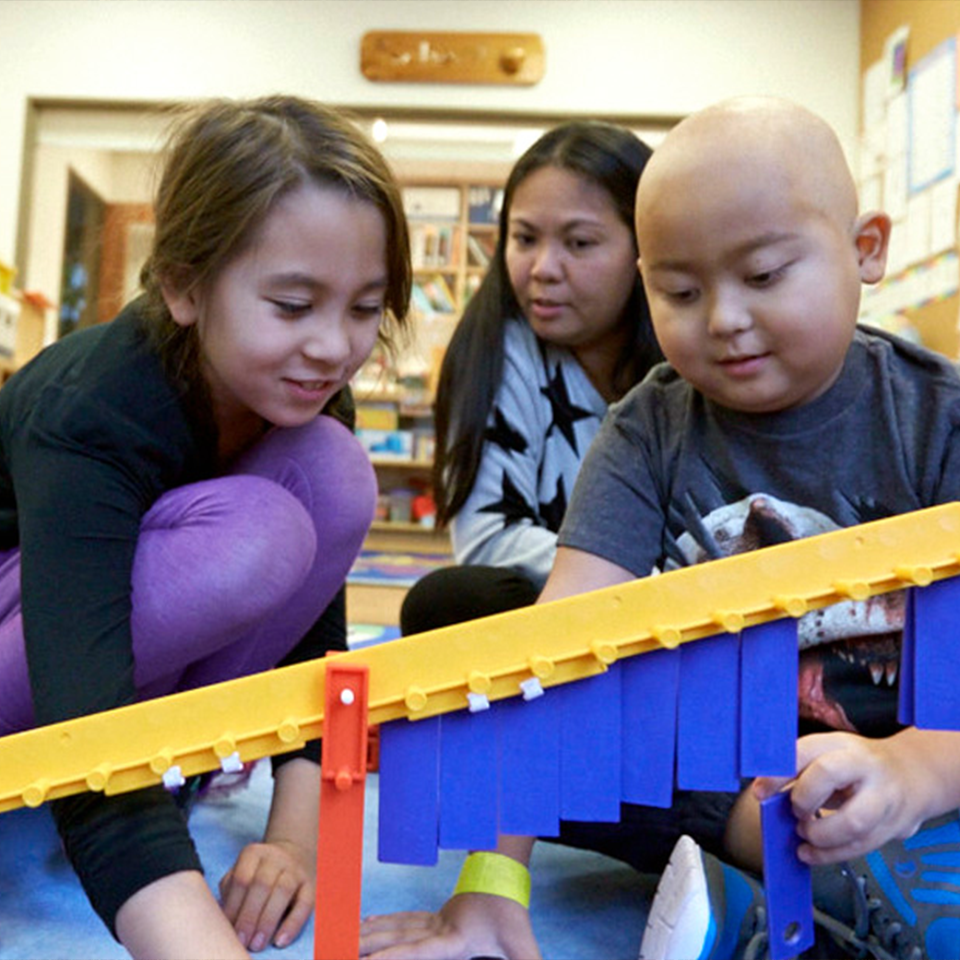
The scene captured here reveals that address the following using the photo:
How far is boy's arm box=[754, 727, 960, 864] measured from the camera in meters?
0.50

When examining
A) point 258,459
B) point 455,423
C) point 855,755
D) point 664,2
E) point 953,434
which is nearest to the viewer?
point 855,755

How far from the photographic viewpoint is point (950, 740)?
23.1 inches

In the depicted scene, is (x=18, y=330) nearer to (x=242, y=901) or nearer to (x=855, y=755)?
(x=242, y=901)

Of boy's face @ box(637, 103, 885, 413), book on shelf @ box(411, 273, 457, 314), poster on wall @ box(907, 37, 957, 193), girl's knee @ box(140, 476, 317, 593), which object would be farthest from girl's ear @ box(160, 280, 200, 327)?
book on shelf @ box(411, 273, 457, 314)

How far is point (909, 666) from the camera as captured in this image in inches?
18.1

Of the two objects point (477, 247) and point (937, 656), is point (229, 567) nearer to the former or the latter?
point (937, 656)

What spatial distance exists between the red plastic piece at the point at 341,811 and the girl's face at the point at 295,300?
12.4 inches

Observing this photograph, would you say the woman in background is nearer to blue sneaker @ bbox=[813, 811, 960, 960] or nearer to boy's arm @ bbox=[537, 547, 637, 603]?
boy's arm @ bbox=[537, 547, 637, 603]

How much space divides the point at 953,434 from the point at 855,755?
0.81 feet

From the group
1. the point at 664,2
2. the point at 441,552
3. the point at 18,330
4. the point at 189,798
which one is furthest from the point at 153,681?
the point at 664,2

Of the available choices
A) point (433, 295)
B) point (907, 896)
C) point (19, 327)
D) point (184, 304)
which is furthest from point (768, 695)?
point (433, 295)

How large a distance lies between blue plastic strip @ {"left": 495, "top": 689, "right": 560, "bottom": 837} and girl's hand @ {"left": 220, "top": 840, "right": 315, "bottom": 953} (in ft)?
0.99

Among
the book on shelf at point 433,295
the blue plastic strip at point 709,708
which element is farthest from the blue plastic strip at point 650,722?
the book on shelf at point 433,295

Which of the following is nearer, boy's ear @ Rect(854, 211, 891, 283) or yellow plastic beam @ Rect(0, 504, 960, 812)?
yellow plastic beam @ Rect(0, 504, 960, 812)
